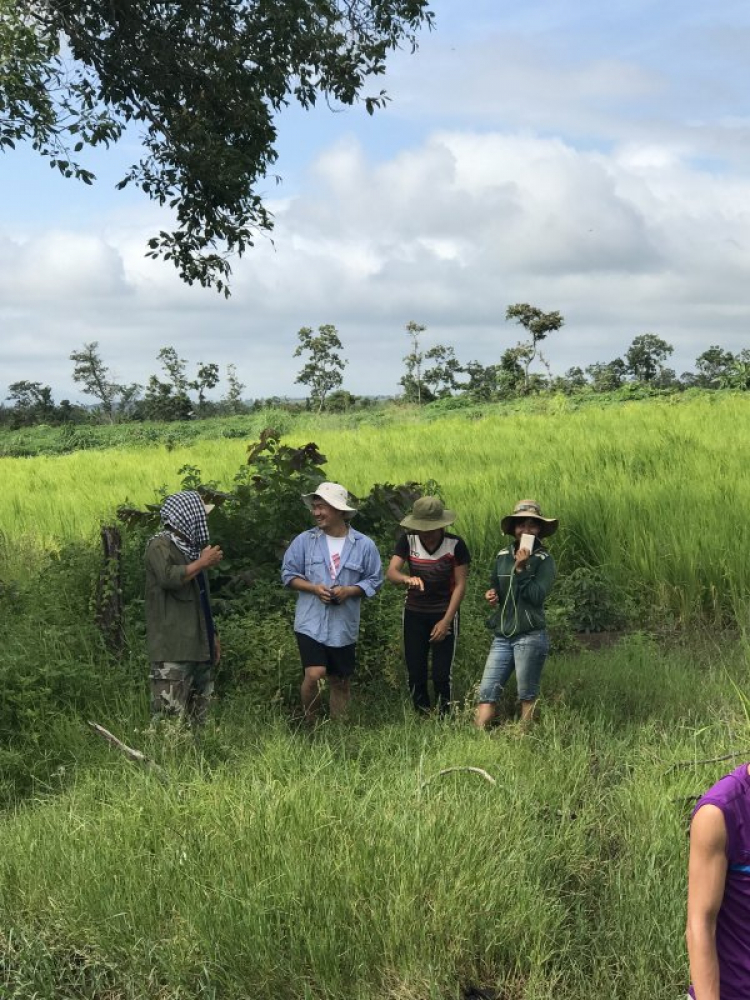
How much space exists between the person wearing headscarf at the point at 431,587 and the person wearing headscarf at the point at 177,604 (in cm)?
123

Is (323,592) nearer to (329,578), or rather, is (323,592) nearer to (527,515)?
(329,578)

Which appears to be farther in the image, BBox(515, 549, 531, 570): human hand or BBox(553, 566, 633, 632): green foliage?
BBox(553, 566, 633, 632): green foliage

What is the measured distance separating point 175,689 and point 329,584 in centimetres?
110

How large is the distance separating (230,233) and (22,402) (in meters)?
48.2

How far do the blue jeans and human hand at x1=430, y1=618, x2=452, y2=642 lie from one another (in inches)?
13.1

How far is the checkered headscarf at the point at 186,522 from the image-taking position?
5.44m

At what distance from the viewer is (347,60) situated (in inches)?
331

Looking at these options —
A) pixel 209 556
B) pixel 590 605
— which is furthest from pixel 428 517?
pixel 590 605

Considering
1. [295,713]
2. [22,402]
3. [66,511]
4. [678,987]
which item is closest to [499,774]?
[678,987]

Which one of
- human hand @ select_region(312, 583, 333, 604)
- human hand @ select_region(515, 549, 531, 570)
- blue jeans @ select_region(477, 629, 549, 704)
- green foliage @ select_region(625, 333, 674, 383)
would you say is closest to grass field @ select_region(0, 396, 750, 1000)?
blue jeans @ select_region(477, 629, 549, 704)

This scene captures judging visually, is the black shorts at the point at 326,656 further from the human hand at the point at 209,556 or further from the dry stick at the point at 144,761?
the dry stick at the point at 144,761

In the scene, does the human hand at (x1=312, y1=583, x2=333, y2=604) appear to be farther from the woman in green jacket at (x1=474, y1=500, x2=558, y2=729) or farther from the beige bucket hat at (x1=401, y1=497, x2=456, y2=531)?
the woman in green jacket at (x1=474, y1=500, x2=558, y2=729)

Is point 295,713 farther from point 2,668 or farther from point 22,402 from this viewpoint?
point 22,402

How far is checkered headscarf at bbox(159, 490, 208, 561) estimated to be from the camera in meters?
5.44
